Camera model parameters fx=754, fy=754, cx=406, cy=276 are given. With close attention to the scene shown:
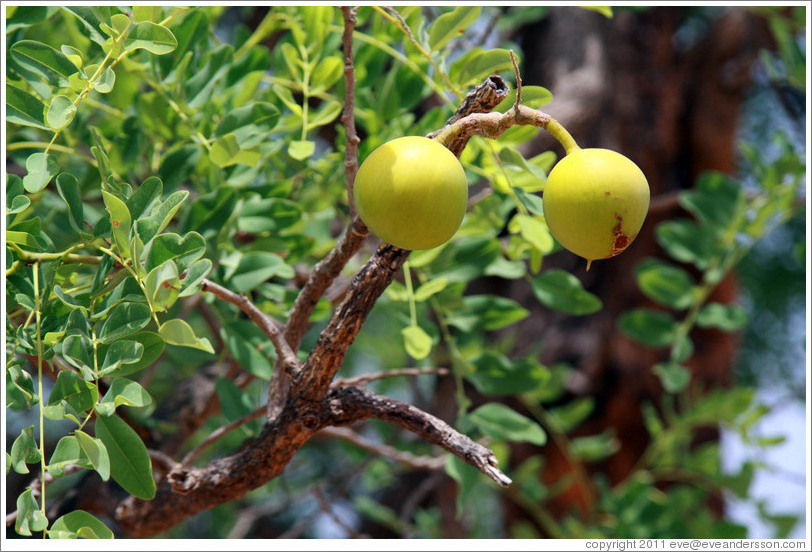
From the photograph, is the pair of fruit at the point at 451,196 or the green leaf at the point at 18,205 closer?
the pair of fruit at the point at 451,196

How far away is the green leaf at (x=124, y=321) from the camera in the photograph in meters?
0.58

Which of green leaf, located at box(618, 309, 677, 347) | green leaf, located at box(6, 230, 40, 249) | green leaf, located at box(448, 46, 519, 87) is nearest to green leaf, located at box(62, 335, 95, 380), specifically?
green leaf, located at box(6, 230, 40, 249)

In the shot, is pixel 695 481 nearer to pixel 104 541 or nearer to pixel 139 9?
pixel 104 541

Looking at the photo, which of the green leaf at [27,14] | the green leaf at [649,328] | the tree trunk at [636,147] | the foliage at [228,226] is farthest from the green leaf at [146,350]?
the tree trunk at [636,147]

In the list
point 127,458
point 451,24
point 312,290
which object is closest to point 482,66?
point 451,24

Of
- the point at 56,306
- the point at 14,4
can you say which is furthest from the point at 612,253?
the point at 14,4

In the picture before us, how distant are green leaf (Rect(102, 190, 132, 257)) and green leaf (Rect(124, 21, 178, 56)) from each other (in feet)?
0.49

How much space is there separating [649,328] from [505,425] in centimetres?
45

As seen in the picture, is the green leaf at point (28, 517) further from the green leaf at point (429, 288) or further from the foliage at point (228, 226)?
the green leaf at point (429, 288)

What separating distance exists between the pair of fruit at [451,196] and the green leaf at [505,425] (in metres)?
0.46

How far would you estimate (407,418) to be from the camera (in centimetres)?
63

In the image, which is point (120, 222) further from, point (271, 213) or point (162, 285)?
point (271, 213)

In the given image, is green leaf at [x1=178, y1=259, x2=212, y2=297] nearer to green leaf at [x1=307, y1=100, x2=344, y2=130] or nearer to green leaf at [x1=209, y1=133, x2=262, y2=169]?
green leaf at [x1=209, y1=133, x2=262, y2=169]

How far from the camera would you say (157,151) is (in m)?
0.94
